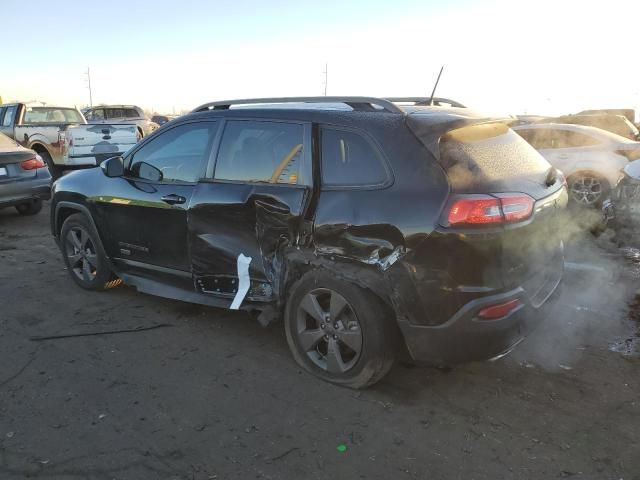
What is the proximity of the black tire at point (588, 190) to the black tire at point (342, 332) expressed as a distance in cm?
663

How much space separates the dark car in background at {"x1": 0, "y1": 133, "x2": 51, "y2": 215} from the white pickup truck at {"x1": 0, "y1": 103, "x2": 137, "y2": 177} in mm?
1634

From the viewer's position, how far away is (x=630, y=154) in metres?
8.42

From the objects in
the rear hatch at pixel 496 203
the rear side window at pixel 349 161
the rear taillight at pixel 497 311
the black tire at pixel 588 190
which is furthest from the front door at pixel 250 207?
the black tire at pixel 588 190

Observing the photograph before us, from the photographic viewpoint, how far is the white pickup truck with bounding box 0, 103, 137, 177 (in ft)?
35.9

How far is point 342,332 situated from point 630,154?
295 inches

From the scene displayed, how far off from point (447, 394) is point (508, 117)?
182 cm

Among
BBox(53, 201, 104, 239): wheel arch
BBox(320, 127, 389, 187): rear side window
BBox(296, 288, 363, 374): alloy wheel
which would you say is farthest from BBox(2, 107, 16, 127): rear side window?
BBox(296, 288, 363, 374): alloy wheel

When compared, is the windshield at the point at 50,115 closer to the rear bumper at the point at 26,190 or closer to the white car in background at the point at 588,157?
the rear bumper at the point at 26,190

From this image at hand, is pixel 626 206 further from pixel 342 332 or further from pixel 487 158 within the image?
pixel 342 332

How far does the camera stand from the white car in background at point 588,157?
8406mm

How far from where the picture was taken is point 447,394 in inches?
122

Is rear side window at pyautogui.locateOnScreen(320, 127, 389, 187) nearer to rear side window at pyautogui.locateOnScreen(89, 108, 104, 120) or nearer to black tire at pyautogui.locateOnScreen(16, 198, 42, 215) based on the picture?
black tire at pyautogui.locateOnScreen(16, 198, 42, 215)

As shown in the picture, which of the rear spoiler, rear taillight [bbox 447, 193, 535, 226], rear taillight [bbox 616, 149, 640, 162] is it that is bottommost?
rear taillight [bbox 616, 149, 640, 162]

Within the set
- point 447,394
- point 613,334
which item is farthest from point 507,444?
point 613,334
